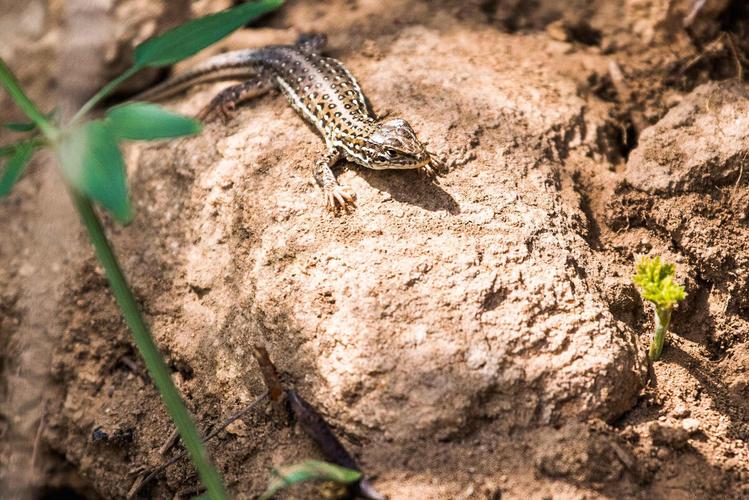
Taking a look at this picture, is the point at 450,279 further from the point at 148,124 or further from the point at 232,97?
the point at 232,97

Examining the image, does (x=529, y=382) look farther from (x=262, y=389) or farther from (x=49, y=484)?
(x=49, y=484)

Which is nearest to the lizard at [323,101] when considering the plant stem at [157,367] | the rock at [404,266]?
the rock at [404,266]

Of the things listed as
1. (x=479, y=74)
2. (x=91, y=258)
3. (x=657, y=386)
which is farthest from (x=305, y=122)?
(x=657, y=386)

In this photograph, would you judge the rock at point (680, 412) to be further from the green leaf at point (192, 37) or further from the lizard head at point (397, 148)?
the green leaf at point (192, 37)

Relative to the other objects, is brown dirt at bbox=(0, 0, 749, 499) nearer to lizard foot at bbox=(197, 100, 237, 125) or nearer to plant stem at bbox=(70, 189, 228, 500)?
lizard foot at bbox=(197, 100, 237, 125)

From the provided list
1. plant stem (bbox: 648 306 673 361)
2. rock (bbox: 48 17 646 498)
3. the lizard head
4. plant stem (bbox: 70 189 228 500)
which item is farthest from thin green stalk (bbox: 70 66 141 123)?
plant stem (bbox: 648 306 673 361)

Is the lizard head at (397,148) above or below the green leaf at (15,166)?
below

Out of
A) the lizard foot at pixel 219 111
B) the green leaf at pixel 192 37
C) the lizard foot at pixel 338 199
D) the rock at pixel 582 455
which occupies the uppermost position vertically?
the green leaf at pixel 192 37
